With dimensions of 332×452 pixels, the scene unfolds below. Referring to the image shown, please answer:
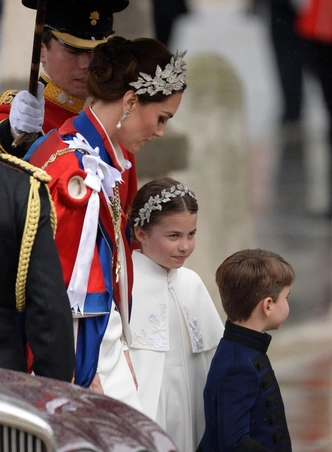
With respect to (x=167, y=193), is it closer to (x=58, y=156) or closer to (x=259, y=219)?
(x=58, y=156)

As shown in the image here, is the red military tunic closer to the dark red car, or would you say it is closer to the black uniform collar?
the black uniform collar

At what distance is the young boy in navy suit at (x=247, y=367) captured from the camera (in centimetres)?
396

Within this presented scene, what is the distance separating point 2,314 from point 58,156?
64 centimetres

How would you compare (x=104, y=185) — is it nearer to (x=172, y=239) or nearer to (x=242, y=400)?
(x=172, y=239)

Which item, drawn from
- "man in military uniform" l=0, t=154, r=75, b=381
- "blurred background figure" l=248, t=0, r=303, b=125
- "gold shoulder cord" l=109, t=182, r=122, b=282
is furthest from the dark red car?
"blurred background figure" l=248, t=0, r=303, b=125

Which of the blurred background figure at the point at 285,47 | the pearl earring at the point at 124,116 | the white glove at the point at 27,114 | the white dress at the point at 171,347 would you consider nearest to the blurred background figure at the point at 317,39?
the blurred background figure at the point at 285,47

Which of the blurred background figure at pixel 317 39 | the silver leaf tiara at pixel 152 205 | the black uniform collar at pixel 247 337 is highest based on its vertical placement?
the blurred background figure at pixel 317 39

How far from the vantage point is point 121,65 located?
386 centimetres

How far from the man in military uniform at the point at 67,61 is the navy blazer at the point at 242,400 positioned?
0.71 metres

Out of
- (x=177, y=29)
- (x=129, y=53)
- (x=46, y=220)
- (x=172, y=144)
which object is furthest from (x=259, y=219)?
(x=46, y=220)

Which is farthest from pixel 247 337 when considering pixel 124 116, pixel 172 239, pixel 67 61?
pixel 67 61

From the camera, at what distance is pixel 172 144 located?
6434 millimetres

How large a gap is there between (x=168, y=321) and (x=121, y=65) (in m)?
0.99

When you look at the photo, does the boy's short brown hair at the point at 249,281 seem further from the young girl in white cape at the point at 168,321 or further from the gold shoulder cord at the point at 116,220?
→ the gold shoulder cord at the point at 116,220
